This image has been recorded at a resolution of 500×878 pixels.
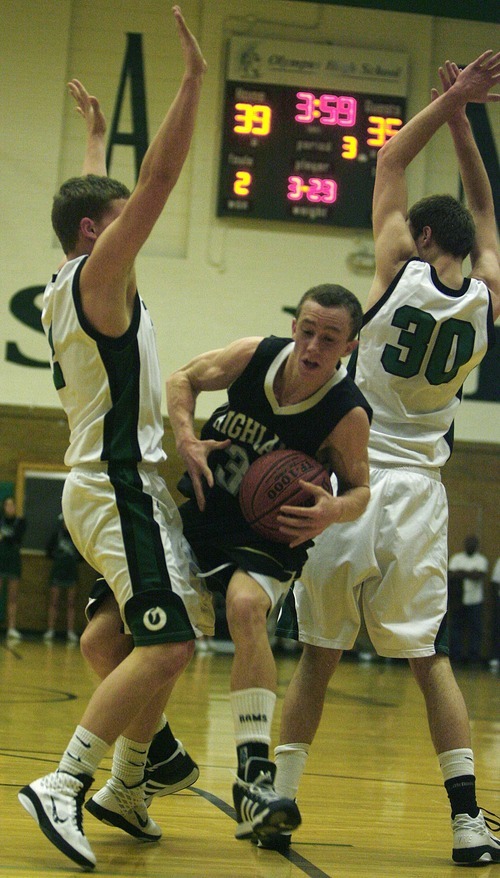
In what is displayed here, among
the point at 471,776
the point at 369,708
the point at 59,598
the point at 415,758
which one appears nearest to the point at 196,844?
the point at 471,776

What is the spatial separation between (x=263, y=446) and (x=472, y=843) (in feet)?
5.18

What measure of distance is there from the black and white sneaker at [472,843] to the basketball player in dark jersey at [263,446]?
863mm

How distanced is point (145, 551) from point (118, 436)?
39 centimetres

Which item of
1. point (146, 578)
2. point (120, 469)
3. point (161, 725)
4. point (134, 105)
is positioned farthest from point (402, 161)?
point (134, 105)

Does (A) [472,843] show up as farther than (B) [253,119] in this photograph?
No

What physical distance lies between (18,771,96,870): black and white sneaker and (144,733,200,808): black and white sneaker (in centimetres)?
73

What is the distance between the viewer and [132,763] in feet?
12.0

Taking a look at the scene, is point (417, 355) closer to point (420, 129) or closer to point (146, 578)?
point (420, 129)

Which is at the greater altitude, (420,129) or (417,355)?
(420,129)

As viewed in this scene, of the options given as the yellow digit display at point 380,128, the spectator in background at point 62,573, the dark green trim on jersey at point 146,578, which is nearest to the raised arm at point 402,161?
the dark green trim on jersey at point 146,578

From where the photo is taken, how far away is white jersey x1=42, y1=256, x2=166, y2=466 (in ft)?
→ 11.2

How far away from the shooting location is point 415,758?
6.36 metres

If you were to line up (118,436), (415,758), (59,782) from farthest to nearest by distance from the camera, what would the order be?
1. (415,758)
2. (118,436)
3. (59,782)

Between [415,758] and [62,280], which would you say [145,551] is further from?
[415,758]
